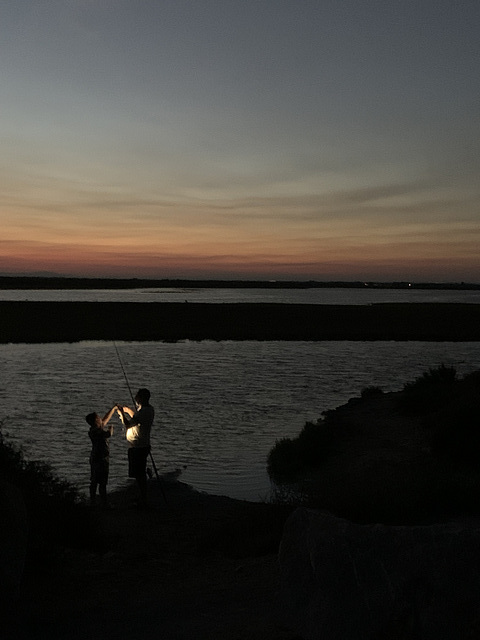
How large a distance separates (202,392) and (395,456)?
10541mm

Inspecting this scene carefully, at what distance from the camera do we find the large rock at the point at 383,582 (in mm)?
4926

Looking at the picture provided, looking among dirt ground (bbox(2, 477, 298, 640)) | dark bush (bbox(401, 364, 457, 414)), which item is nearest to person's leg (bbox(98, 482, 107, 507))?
dirt ground (bbox(2, 477, 298, 640))

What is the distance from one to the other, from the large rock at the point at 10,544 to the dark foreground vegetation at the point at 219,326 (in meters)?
37.7

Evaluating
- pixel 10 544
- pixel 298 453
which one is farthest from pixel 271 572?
pixel 298 453

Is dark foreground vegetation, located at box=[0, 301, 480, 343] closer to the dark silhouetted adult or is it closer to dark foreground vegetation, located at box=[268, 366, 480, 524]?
dark foreground vegetation, located at box=[268, 366, 480, 524]

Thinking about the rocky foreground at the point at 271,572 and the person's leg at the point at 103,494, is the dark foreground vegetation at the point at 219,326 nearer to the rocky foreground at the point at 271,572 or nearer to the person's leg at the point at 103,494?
the person's leg at the point at 103,494

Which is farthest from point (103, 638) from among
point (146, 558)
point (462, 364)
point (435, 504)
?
point (462, 364)

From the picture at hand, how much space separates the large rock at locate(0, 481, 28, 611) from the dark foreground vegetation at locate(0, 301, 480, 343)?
37661 millimetres

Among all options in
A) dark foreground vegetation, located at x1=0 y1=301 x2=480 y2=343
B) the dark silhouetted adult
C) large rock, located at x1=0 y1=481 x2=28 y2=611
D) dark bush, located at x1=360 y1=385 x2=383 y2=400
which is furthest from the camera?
dark foreground vegetation, located at x1=0 y1=301 x2=480 y2=343

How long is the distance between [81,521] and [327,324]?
5218 centimetres

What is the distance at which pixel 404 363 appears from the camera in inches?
1346

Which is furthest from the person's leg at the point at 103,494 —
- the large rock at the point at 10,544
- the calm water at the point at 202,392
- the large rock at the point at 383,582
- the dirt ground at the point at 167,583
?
the large rock at the point at 383,582

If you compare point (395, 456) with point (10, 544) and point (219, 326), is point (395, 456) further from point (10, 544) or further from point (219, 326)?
point (219, 326)

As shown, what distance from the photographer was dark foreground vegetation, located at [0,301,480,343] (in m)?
48.0
